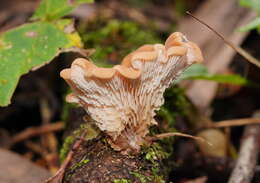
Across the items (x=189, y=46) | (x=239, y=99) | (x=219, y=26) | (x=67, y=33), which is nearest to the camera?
(x=189, y=46)

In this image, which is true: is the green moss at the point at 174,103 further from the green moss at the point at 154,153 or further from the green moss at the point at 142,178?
the green moss at the point at 142,178

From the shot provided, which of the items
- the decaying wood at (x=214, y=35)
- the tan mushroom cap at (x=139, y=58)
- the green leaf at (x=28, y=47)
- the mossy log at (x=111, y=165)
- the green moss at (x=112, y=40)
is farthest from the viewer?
the decaying wood at (x=214, y=35)

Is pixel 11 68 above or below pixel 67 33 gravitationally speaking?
below

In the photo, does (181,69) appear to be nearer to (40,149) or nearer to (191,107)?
(191,107)

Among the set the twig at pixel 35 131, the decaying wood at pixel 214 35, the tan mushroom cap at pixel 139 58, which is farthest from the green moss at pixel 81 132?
the decaying wood at pixel 214 35

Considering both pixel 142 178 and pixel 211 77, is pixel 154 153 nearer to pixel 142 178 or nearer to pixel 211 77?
pixel 142 178

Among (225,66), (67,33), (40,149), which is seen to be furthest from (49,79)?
(225,66)

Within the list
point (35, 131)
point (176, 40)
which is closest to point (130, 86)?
point (176, 40)

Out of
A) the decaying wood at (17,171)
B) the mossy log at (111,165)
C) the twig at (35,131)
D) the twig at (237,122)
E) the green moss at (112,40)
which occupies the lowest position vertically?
the twig at (35,131)
